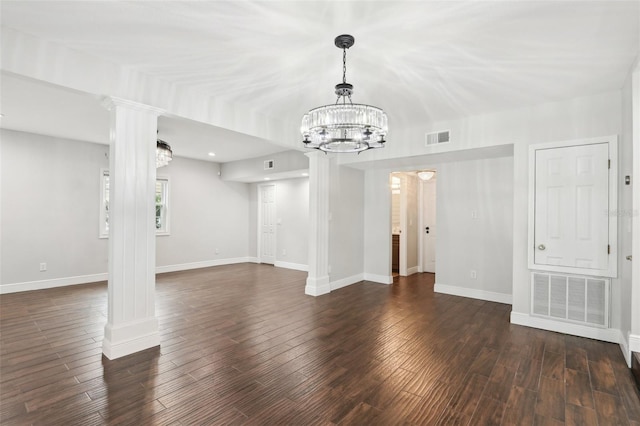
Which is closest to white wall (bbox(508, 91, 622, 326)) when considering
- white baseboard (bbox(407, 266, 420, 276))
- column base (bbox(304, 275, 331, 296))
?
column base (bbox(304, 275, 331, 296))

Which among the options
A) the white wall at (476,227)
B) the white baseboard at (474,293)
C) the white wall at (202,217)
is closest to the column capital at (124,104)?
the white wall at (202,217)

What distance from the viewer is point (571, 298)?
145 inches

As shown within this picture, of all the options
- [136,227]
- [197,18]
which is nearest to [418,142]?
[197,18]

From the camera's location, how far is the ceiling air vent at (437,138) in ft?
14.9

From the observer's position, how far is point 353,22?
2256mm

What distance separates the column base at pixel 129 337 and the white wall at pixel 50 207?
3.87 meters

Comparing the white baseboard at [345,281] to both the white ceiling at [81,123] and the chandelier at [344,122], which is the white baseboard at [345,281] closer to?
the white ceiling at [81,123]

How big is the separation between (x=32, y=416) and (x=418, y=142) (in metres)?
5.03

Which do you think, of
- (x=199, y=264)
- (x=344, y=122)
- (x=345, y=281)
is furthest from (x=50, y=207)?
(x=344, y=122)

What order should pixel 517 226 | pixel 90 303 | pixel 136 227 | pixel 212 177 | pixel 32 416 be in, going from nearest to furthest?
1. pixel 32 416
2. pixel 136 227
3. pixel 517 226
4. pixel 90 303
5. pixel 212 177

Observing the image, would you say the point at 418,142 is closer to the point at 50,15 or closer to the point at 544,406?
the point at 544,406

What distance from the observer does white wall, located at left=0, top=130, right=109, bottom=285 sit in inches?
211

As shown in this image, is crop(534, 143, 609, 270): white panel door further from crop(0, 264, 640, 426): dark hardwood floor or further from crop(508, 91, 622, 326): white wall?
crop(0, 264, 640, 426): dark hardwood floor

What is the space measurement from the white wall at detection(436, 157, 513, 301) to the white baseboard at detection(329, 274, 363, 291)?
154cm
